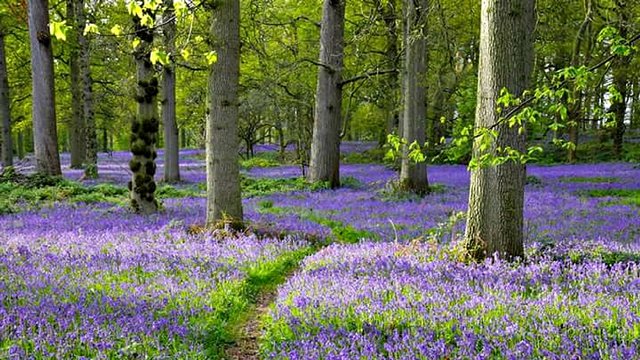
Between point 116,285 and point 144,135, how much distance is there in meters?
6.00

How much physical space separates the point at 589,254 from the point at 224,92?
6.00 metres

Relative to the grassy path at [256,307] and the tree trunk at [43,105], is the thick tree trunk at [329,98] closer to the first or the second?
the tree trunk at [43,105]

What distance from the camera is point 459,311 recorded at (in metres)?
4.56

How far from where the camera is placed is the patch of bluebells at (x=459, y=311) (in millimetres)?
3840

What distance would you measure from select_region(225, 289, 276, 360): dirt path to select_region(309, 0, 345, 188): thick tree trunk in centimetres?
1190

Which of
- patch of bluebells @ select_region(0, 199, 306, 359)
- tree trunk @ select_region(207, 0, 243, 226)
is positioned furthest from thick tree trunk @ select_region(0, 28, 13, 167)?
tree trunk @ select_region(207, 0, 243, 226)

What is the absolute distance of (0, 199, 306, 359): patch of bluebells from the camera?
404 centimetres

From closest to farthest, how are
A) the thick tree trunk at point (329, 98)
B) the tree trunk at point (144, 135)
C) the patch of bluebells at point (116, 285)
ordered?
the patch of bluebells at point (116, 285), the tree trunk at point (144, 135), the thick tree trunk at point (329, 98)

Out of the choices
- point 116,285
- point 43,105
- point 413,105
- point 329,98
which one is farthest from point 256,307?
point 43,105

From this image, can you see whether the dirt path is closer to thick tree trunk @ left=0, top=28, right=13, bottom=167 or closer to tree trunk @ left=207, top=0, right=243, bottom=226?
tree trunk @ left=207, top=0, right=243, bottom=226

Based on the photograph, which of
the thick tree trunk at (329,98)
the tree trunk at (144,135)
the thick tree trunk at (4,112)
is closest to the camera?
the tree trunk at (144,135)

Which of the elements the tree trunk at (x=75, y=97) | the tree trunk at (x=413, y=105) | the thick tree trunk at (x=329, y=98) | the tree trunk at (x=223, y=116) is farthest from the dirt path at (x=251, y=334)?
the tree trunk at (x=75, y=97)

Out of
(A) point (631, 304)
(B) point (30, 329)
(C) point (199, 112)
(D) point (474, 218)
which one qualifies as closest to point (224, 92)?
(D) point (474, 218)

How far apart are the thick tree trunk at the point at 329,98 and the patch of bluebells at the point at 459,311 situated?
11.6 metres
